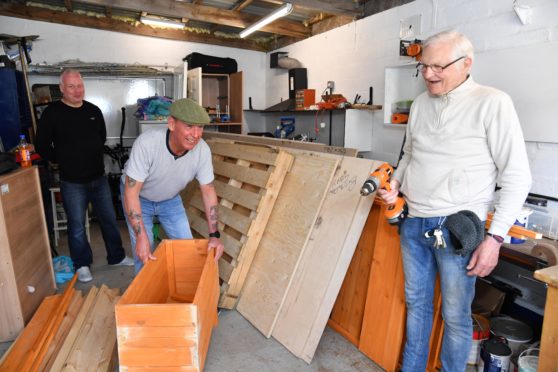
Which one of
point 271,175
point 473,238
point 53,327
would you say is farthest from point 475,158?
point 53,327

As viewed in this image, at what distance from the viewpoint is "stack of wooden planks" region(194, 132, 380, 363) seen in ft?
7.17

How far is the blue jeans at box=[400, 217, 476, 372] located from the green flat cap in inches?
45.2

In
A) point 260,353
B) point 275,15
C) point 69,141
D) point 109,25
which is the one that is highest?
point 109,25

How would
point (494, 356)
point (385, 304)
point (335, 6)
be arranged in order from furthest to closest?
point (335, 6) < point (385, 304) < point (494, 356)

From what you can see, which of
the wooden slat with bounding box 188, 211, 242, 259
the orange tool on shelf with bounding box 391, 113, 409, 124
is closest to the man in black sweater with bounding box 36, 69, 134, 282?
the wooden slat with bounding box 188, 211, 242, 259

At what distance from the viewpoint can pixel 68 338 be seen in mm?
2152

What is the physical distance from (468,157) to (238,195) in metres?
1.81

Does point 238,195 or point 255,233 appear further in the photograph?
point 238,195

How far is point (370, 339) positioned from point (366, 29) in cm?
361

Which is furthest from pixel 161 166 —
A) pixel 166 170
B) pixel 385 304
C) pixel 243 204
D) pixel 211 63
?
pixel 211 63

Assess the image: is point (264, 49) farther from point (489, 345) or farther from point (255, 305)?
point (489, 345)

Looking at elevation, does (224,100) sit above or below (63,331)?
above

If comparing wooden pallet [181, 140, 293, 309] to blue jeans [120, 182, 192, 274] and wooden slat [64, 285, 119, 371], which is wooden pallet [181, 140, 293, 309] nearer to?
blue jeans [120, 182, 192, 274]

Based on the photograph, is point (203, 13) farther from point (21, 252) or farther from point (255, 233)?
point (21, 252)
